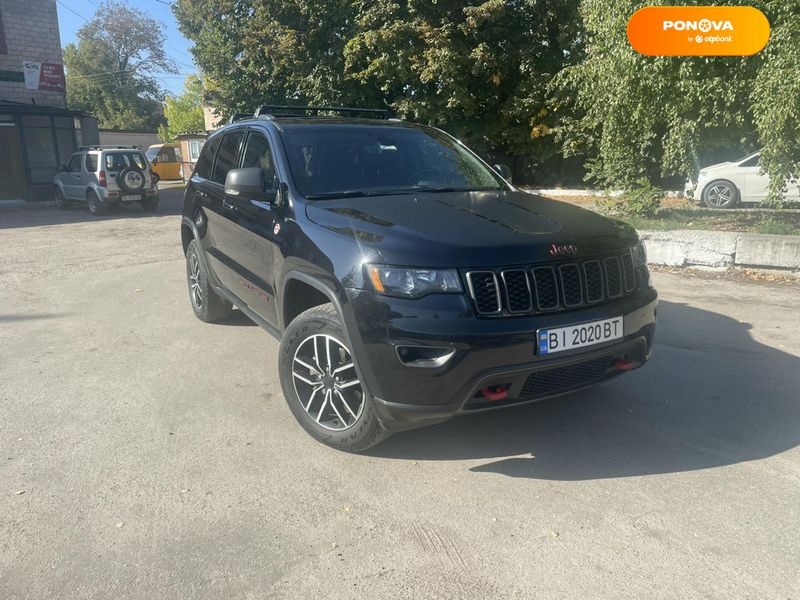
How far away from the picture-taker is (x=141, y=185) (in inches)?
686

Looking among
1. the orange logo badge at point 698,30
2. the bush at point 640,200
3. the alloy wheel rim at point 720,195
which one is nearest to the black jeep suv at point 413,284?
the orange logo badge at point 698,30

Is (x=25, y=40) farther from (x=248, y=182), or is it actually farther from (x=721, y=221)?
(x=248, y=182)

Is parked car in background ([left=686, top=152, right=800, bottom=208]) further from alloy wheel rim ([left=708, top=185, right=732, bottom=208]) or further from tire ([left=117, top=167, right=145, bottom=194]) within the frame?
tire ([left=117, top=167, right=145, bottom=194])

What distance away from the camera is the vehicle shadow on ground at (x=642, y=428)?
3.37m

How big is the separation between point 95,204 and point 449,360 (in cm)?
1700

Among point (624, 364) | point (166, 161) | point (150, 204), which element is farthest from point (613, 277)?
point (166, 161)

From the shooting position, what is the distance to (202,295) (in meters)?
5.97

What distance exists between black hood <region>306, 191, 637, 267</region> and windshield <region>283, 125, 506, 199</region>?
0.79ft

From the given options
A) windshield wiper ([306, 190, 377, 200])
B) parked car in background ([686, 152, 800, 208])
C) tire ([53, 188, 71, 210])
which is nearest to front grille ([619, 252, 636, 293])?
windshield wiper ([306, 190, 377, 200])

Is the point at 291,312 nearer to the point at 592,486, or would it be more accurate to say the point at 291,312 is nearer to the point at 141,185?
A: the point at 592,486

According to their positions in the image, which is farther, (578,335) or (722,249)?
(722,249)

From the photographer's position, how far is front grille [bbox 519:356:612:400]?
122 inches

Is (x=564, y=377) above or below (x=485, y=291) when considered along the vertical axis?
below

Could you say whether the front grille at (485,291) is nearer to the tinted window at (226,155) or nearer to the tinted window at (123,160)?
the tinted window at (226,155)
